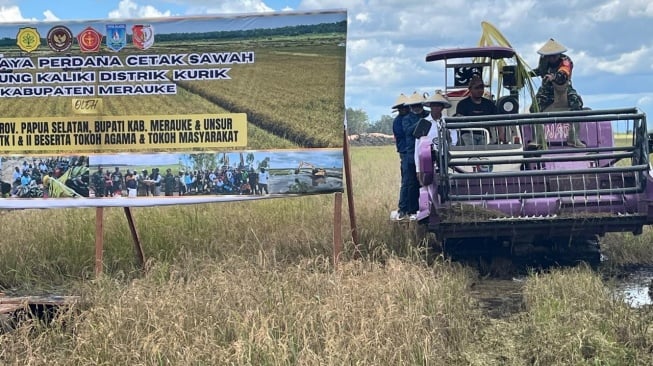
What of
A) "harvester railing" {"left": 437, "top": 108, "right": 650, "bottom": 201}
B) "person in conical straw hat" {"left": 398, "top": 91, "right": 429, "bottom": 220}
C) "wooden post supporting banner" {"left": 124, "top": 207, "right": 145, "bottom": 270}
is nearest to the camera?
"harvester railing" {"left": 437, "top": 108, "right": 650, "bottom": 201}

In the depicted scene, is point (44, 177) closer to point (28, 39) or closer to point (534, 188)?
point (28, 39)

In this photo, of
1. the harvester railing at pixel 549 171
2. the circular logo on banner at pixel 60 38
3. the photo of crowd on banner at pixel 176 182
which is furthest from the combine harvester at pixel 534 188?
the circular logo on banner at pixel 60 38

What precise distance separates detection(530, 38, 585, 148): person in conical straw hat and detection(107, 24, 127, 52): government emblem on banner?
4572 mm

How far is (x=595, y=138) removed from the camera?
8.94m

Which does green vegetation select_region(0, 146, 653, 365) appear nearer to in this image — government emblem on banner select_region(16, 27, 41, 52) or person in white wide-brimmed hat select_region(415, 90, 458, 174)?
person in white wide-brimmed hat select_region(415, 90, 458, 174)

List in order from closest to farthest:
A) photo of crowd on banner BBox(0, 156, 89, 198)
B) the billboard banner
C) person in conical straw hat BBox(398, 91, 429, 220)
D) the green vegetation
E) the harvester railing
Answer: the green vegetation, the billboard banner, the harvester railing, photo of crowd on banner BBox(0, 156, 89, 198), person in conical straw hat BBox(398, 91, 429, 220)

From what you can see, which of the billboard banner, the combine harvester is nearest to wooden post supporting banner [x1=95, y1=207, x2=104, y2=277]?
the billboard banner

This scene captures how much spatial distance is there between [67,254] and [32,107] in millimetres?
1786

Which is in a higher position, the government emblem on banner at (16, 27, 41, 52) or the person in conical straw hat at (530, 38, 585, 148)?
the government emblem on banner at (16, 27, 41, 52)

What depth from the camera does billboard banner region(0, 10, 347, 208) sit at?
7410 millimetres

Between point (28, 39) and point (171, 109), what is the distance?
1.62 metres

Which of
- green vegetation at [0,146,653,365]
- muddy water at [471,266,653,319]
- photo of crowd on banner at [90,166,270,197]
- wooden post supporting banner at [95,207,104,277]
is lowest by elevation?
muddy water at [471,266,653,319]

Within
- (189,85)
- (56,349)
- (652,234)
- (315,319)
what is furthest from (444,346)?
(652,234)

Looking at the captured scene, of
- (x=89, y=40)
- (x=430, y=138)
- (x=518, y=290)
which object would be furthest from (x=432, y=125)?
(x=89, y=40)
